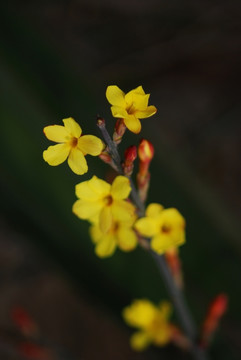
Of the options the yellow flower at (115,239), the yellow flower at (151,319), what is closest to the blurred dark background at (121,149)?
the yellow flower at (151,319)

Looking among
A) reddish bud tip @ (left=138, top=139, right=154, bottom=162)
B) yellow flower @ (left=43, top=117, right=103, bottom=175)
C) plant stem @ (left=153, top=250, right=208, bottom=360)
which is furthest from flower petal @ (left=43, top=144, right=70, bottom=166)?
plant stem @ (left=153, top=250, right=208, bottom=360)

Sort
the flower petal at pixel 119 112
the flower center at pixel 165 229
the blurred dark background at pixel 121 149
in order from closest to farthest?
the flower petal at pixel 119 112 → the flower center at pixel 165 229 → the blurred dark background at pixel 121 149

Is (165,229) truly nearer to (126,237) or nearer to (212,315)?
(126,237)

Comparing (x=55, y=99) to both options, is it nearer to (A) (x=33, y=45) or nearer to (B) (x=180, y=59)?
(A) (x=33, y=45)

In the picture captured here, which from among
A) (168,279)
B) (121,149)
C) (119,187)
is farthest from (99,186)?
(121,149)

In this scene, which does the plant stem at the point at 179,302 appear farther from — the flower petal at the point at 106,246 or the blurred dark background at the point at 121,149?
the blurred dark background at the point at 121,149

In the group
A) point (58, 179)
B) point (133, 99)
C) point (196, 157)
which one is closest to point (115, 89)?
point (133, 99)
